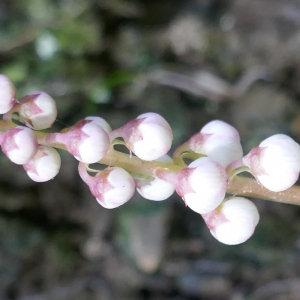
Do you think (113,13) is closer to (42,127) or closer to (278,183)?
(42,127)

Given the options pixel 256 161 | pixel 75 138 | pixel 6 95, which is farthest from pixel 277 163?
pixel 6 95

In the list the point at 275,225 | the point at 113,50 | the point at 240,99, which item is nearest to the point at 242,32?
the point at 240,99

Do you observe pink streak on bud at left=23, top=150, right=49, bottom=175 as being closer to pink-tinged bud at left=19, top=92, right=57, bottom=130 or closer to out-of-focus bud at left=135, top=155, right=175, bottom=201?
pink-tinged bud at left=19, top=92, right=57, bottom=130

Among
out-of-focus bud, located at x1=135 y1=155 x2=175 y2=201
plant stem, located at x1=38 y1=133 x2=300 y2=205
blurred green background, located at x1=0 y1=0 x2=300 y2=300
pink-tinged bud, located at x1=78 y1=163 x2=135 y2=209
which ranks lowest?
pink-tinged bud, located at x1=78 y1=163 x2=135 y2=209

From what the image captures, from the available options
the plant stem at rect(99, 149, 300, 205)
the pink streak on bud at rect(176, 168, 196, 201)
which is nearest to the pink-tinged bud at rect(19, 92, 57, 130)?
the plant stem at rect(99, 149, 300, 205)

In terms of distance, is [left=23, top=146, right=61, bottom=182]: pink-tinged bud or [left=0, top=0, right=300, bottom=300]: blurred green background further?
[left=0, top=0, right=300, bottom=300]: blurred green background

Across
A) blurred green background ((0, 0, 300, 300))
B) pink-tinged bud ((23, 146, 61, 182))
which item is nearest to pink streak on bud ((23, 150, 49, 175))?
pink-tinged bud ((23, 146, 61, 182))

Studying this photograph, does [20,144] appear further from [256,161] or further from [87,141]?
[256,161]

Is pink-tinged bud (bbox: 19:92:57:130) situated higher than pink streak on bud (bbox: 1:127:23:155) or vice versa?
pink-tinged bud (bbox: 19:92:57:130)
